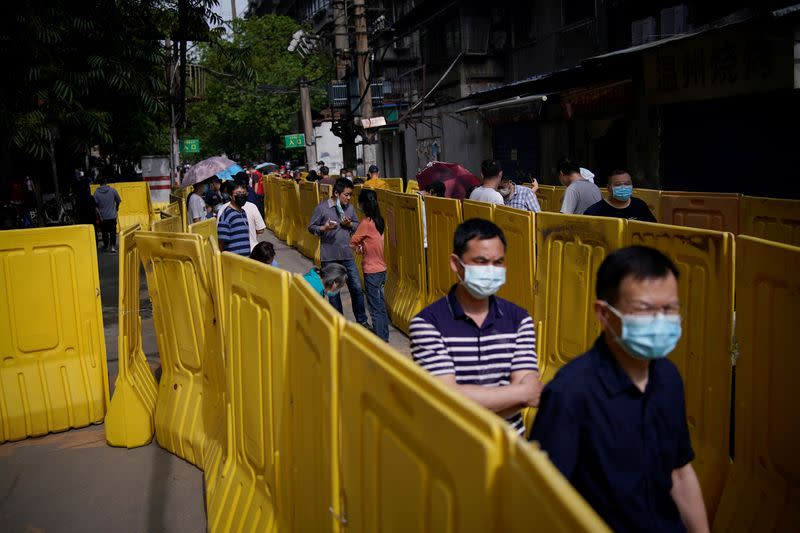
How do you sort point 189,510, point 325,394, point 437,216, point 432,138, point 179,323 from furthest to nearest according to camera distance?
point 432,138 < point 437,216 < point 179,323 < point 189,510 < point 325,394

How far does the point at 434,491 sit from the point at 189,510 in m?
3.36

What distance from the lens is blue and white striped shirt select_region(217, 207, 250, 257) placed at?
8477mm

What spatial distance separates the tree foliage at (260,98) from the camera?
49375 mm

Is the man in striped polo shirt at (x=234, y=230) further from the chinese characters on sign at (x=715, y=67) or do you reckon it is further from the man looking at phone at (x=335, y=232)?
the chinese characters on sign at (x=715, y=67)

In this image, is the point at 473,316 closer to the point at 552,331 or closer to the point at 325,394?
the point at 325,394

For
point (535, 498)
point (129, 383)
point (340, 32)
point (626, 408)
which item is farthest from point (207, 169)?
point (535, 498)

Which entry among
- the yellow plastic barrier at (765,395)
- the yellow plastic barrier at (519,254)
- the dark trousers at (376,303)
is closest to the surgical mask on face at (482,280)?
the yellow plastic barrier at (765,395)

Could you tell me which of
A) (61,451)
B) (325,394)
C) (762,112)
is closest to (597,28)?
(762,112)

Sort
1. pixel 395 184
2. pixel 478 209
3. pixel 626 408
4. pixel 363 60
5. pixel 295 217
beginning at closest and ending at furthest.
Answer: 1. pixel 626 408
2. pixel 478 209
3. pixel 395 184
4. pixel 295 217
5. pixel 363 60

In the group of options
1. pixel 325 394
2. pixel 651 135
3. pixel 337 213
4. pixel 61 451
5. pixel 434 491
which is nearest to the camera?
pixel 434 491

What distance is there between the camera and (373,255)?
8164mm

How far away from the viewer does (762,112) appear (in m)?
13.2

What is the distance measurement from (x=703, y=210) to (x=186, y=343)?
5424 millimetres

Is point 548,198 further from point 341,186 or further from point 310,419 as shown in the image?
point 310,419
